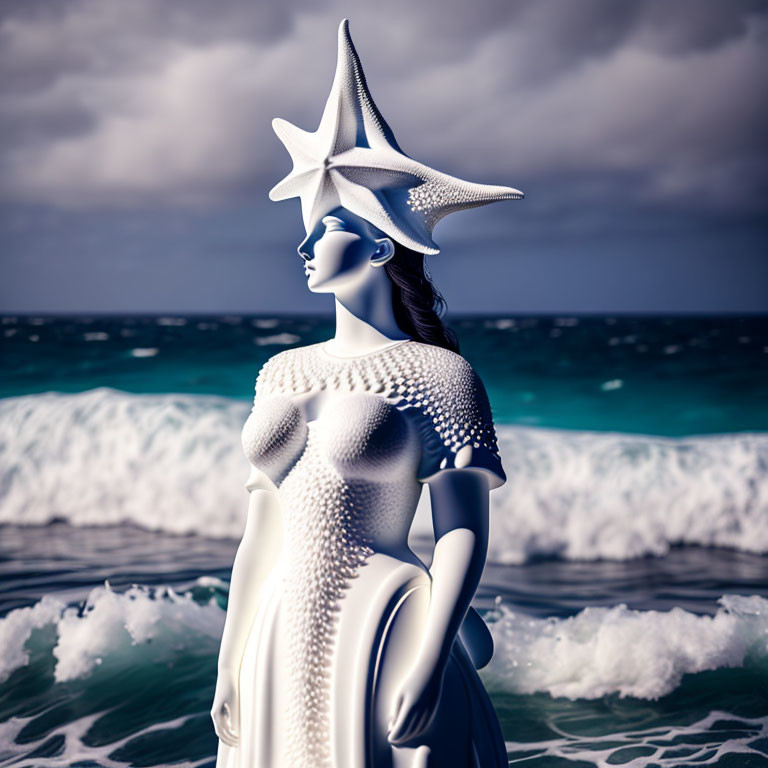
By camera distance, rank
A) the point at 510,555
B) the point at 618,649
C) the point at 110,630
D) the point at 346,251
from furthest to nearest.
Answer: the point at 510,555
the point at 110,630
the point at 618,649
the point at 346,251

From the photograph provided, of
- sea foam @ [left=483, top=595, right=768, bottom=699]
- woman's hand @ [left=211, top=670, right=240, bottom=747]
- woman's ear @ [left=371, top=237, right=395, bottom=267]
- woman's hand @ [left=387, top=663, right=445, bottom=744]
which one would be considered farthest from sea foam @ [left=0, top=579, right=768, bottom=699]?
woman's ear @ [left=371, top=237, right=395, bottom=267]

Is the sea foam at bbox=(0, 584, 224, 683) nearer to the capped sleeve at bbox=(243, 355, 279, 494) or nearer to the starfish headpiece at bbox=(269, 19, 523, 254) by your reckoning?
the capped sleeve at bbox=(243, 355, 279, 494)

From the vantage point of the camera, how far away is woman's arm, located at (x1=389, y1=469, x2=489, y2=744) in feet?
4.35

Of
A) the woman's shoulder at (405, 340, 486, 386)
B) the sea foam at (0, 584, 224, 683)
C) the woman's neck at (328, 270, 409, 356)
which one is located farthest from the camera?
the sea foam at (0, 584, 224, 683)

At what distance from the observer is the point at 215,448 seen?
23.7 feet

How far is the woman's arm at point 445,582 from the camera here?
133cm

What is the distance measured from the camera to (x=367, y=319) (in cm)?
159

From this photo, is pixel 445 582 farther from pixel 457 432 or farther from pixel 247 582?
pixel 247 582

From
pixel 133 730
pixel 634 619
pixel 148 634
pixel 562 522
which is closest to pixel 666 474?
pixel 562 522

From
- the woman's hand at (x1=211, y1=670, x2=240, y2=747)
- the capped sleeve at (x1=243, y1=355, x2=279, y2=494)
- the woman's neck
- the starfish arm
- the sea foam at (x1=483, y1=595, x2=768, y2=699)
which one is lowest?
the sea foam at (x1=483, y1=595, x2=768, y2=699)

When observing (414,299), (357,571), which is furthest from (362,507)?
(414,299)

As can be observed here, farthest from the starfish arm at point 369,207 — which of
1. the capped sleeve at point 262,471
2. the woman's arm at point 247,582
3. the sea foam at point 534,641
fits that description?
the sea foam at point 534,641

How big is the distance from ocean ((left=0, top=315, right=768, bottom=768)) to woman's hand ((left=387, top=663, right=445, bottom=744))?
5.94 ft

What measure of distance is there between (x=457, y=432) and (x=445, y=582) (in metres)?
0.25
